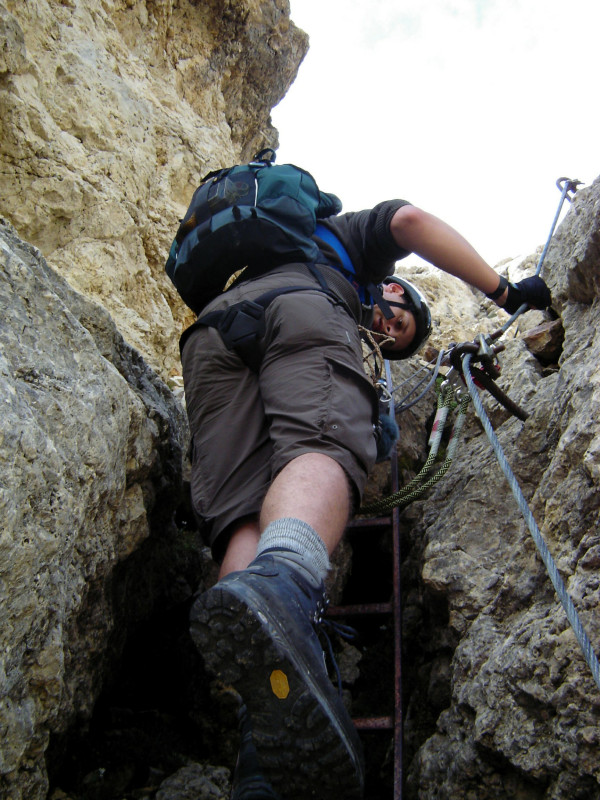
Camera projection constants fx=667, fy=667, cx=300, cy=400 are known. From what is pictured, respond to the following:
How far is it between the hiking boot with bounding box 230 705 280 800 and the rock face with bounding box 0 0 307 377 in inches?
120

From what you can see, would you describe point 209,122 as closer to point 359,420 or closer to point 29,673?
point 359,420

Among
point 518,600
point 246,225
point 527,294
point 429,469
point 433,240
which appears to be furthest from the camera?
point 429,469

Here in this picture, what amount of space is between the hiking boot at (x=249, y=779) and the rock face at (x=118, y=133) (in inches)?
120

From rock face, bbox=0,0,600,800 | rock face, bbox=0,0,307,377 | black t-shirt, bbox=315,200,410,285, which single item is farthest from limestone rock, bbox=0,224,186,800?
rock face, bbox=0,0,307,377

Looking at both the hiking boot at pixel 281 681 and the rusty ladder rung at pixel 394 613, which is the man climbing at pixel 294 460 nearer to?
the hiking boot at pixel 281 681

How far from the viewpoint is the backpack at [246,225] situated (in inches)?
135

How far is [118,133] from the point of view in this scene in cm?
607

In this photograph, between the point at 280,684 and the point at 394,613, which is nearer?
the point at 280,684

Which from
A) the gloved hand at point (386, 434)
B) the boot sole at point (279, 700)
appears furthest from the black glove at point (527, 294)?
the boot sole at point (279, 700)

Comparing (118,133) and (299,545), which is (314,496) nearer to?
(299,545)

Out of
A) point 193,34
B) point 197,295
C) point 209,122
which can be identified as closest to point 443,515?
point 197,295

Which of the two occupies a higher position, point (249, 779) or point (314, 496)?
point (314, 496)

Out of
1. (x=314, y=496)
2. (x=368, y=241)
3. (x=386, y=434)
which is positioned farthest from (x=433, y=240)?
(x=314, y=496)

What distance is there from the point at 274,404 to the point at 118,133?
4319 millimetres
